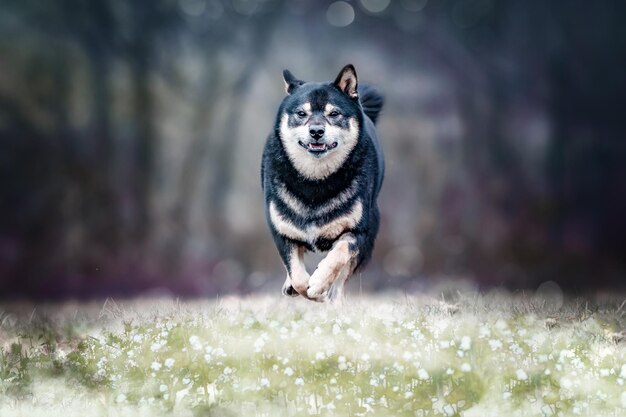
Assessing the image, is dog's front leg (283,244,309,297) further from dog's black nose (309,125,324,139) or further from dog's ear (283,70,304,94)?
dog's ear (283,70,304,94)

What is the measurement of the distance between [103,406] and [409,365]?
6.65 feet

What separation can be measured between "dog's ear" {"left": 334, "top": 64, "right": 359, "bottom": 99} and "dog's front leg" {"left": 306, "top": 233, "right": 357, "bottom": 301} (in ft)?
3.87

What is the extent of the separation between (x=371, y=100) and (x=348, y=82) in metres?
1.11

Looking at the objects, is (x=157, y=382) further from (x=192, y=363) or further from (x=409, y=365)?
(x=409, y=365)

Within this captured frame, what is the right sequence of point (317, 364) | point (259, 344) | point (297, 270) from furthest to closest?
point (297, 270) → point (259, 344) → point (317, 364)

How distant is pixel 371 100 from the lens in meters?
7.48

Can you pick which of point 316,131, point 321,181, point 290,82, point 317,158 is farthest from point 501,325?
point 290,82

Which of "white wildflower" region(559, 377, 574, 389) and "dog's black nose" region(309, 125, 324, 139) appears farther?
"dog's black nose" region(309, 125, 324, 139)

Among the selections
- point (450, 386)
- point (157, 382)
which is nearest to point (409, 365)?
point (450, 386)

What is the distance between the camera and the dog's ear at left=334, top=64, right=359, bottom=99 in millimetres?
6344

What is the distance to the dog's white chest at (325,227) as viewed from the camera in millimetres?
→ 6441

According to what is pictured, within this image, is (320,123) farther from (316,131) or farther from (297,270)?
(297,270)

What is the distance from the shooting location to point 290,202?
6480 mm

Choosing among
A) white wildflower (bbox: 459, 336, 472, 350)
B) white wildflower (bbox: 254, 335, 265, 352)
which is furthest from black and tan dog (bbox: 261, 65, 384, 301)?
white wildflower (bbox: 459, 336, 472, 350)
